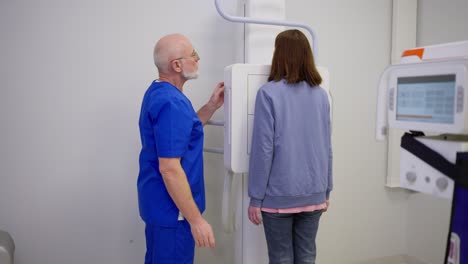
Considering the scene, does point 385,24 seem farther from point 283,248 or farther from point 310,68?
point 283,248

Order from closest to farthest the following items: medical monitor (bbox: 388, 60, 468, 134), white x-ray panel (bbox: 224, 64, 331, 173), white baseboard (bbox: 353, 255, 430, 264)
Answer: medical monitor (bbox: 388, 60, 468, 134) → white x-ray panel (bbox: 224, 64, 331, 173) → white baseboard (bbox: 353, 255, 430, 264)

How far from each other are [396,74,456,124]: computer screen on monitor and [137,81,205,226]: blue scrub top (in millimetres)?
736

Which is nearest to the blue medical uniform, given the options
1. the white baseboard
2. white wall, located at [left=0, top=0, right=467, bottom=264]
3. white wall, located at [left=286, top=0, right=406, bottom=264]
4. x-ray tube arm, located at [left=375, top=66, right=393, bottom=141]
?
white wall, located at [left=0, top=0, right=467, bottom=264]

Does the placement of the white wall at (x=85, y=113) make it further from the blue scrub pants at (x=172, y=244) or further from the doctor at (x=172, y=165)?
the blue scrub pants at (x=172, y=244)

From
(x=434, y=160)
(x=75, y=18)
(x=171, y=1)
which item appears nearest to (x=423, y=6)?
(x=171, y=1)

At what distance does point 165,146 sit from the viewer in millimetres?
1356

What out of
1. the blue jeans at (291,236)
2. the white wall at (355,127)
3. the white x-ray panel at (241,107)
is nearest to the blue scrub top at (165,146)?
the white x-ray panel at (241,107)

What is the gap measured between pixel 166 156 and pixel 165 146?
36mm

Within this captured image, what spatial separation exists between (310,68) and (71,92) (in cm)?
113

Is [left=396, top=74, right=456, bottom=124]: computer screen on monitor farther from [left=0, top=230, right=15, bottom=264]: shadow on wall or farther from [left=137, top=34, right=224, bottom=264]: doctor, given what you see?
[left=0, top=230, right=15, bottom=264]: shadow on wall

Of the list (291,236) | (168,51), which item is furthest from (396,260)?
(168,51)

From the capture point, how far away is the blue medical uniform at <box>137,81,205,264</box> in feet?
4.51

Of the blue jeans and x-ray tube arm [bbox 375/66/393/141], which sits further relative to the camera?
the blue jeans

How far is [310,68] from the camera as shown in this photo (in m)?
1.55
